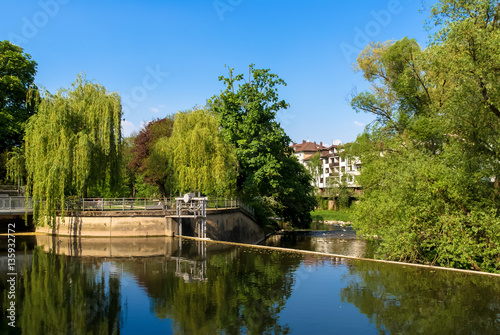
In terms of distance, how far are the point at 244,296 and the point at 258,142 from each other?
23.5m

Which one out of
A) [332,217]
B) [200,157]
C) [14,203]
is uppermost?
[200,157]

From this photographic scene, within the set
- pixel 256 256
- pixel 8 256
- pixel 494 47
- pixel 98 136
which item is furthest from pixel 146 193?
pixel 494 47

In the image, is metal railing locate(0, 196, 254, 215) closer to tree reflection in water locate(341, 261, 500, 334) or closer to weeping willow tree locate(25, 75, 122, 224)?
weeping willow tree locate(25, 75, 122, 224)

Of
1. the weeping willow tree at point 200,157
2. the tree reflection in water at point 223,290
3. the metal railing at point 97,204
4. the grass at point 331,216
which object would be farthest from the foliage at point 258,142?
the grass at point 331,216

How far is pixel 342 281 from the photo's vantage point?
1443 centimetres

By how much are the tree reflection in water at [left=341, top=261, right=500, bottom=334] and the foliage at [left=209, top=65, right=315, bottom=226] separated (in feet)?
64.6

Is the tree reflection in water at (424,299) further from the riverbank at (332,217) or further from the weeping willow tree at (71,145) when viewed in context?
the riverbank at (332,217)

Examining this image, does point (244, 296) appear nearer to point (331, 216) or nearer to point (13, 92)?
point (13, 92)

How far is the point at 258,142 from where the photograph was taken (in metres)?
35.0

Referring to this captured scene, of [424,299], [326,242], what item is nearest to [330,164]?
[326,242]

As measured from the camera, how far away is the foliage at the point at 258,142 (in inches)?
1389

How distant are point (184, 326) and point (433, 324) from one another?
6277mm

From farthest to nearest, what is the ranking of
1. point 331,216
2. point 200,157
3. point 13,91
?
point 331,216 < point 13,91 < point 200,157

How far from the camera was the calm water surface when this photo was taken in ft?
32.7
